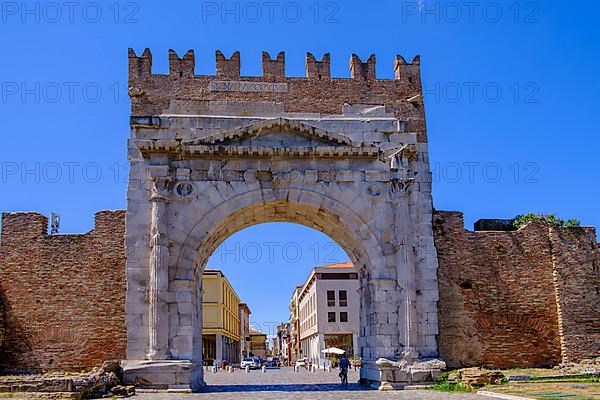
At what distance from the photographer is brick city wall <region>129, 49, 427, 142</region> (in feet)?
65.0

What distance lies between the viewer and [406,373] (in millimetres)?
17266

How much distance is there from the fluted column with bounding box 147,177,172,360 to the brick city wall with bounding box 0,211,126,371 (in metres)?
2.09

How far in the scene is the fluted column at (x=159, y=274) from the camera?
56.6ft

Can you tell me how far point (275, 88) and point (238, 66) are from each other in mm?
1289

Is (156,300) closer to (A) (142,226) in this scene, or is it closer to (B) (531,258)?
(A) (142,226)

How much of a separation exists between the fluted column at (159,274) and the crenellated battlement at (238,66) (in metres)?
3.90

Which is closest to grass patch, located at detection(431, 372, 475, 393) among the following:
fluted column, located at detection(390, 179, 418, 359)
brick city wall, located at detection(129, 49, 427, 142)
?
fluted column, located at detection(390, 179, 418, 359)

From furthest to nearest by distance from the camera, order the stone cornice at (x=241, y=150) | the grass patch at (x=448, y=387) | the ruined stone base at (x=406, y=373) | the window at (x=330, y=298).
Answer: the window at (x=330, y=298) < the stone cornice at (x=241, y=150) < the ruined stone base at (x=406, y=373) < the grass patch at (x=448, y=387)

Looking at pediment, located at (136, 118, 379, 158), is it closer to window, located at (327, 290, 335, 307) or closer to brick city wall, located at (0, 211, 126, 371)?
brick city wall, located at (0, 211, 126, 371)

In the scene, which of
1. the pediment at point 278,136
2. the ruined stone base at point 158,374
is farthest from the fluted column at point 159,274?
the pediment at point 278,136

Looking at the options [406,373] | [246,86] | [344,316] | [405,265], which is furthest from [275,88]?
[344,316]

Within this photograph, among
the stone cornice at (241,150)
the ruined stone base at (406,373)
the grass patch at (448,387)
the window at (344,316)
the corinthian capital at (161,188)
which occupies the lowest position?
the grass patch at (448,387)

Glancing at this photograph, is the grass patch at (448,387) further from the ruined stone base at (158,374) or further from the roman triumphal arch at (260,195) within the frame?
the ruined stone base at (158,374)

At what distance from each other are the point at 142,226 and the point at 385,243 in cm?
660
